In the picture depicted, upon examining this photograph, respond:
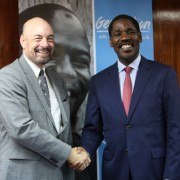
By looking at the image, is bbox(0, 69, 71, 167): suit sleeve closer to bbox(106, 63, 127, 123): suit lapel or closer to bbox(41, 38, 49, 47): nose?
bbox(41, 38, 49, 47): nose

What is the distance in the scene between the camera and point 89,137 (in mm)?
2162

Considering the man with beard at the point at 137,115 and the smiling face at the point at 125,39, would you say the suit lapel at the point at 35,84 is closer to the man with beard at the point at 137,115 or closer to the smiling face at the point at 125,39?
the man with beard at the point at 137,115

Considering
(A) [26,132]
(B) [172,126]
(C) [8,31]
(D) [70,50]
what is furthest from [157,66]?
(C) [8,31]

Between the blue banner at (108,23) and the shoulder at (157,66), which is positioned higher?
the blue banner at (108,23)

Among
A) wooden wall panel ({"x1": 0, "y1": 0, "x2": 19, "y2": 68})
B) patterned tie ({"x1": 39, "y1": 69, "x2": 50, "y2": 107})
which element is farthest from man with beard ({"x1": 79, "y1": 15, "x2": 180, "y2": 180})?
wooden wall panel ({"x1": 0, "y1": 0, "x2": 19, "y2": 68})

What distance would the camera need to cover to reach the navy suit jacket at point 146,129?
1.91 m

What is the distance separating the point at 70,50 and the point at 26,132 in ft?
3.00

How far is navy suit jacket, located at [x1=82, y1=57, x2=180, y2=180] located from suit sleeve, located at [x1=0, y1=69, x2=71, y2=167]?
0.34m

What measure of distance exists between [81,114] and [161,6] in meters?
1.08

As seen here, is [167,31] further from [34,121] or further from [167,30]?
[34,121]

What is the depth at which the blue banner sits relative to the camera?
2.49 m

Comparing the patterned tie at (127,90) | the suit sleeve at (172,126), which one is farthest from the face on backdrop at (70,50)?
the suit sleeve at (172,126)

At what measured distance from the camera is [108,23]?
249cm

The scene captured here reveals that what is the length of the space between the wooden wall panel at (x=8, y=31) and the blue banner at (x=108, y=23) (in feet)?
1.95
